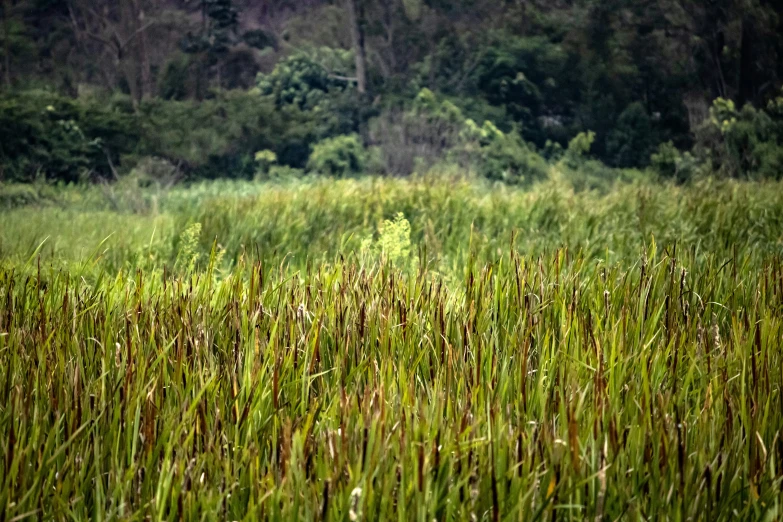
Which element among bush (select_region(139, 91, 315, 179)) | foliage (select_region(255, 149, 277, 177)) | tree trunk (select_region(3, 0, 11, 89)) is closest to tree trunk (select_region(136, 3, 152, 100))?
bush (select_region(139, 91, 315, 179))

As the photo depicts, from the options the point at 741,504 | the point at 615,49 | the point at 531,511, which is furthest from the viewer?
the point at 615,49

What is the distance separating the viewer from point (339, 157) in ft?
57.7

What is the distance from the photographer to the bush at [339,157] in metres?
17.3

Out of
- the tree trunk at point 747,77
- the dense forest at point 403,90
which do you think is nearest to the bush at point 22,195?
the dense forest at point 403,90

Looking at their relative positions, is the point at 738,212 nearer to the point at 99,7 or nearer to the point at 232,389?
the point at 232,389

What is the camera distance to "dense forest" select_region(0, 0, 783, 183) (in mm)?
16219

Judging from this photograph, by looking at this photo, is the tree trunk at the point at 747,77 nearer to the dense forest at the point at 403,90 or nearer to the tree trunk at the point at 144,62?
the dense forest at the point at 403,90

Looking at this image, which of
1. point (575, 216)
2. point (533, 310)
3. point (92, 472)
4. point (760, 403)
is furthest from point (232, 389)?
point (575, 216)

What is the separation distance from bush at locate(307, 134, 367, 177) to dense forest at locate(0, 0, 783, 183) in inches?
2.1

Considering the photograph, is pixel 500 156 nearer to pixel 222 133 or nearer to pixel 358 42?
pixel 358 42

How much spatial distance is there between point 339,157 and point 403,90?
3065mm

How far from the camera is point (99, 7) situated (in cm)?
2145

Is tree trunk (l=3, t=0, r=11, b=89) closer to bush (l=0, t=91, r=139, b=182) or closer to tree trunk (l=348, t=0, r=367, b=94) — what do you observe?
bush (l=0, t=91, r=139, b=182)

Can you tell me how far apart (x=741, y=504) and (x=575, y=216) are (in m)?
6.09
